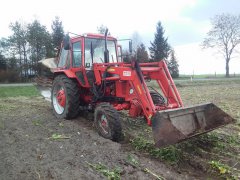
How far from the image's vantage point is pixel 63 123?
8531mm

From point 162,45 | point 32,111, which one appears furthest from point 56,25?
point 32,111

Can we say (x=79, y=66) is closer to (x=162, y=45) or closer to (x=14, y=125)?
(x=14, y=125)

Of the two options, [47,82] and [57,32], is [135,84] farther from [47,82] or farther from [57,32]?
[57,32]

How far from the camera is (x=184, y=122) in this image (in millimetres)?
6527

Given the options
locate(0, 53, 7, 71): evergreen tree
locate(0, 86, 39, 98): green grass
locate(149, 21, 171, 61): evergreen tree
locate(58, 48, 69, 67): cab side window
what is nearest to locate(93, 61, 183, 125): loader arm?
locate(58, 48, 69, 67): cab side window

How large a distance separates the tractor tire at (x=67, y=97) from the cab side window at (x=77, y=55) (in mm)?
497

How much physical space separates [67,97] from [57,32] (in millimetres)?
34428

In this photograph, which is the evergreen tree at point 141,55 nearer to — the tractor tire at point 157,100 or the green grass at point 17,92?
the tractor tire at point 157,100

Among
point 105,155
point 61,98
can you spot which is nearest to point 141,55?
point 61,98

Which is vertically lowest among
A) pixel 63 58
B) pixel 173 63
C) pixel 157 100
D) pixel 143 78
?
pixel 157 100

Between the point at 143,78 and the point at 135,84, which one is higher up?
the point at 143,78

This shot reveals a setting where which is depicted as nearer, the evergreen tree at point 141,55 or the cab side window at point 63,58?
the evergreen tree at point 141,55

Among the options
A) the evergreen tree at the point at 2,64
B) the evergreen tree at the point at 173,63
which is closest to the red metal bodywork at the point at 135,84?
the evergreen tree at the point at 2,64

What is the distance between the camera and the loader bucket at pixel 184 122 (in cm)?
585
